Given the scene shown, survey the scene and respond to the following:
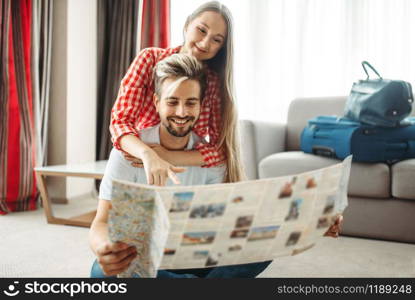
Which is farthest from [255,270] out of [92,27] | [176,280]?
[92,27]

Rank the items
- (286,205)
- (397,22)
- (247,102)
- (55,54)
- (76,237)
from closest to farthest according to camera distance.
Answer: (286,205), (76,237), (397,22), (55,54), (247,102)

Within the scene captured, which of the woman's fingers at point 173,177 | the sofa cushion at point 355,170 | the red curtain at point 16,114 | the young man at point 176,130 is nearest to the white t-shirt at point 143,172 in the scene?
the young man at point 176,130

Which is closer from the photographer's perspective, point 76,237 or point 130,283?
point 130,283

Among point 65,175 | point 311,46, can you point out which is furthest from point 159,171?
point 311,46

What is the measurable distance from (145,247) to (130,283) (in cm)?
11

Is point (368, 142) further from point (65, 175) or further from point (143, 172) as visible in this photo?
point (65, 175)

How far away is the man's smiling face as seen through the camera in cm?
78

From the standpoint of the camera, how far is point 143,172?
0.86 meters

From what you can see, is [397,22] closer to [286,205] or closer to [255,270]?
[255,270]

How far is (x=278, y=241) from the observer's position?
54 cm

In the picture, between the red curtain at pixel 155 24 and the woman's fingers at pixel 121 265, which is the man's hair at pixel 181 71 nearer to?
the woman's fingers at pixel 121 265

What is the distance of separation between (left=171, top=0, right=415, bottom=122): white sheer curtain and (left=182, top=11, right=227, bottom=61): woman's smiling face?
192cm

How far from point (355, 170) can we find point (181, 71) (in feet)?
4.24

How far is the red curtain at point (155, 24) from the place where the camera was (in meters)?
3.15
